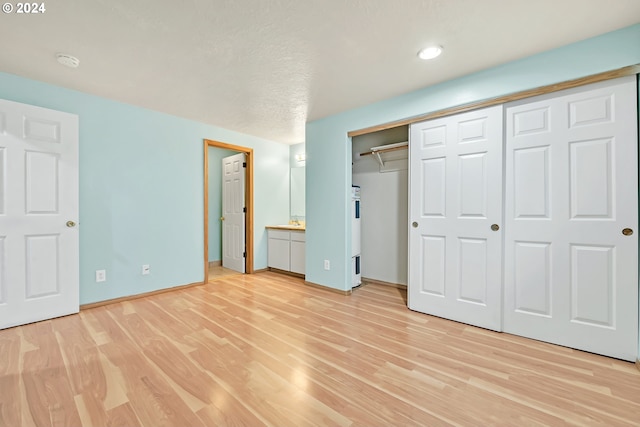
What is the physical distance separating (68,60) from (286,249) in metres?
3.26

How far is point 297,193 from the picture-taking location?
4984mm

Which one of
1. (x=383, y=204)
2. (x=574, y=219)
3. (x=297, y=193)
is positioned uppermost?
(x=297, y=193)

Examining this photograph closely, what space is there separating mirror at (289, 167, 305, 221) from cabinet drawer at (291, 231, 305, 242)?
73 centimetres

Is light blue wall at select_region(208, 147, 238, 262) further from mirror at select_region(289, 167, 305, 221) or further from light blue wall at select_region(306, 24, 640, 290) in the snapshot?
light blue wall at select_region(306, 24, 640, 290)

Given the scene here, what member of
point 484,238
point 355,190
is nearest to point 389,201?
point 355,190

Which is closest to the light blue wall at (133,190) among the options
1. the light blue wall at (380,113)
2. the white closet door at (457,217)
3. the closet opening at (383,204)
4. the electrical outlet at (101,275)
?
the electrical outlet at (101,275)

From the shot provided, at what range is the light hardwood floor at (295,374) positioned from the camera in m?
1.37

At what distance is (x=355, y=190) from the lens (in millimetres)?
3611

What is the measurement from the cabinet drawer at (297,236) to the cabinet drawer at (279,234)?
0.45ft

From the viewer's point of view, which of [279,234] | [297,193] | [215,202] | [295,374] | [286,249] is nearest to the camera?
[295,374]

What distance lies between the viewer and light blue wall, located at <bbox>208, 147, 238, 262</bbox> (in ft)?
16.9

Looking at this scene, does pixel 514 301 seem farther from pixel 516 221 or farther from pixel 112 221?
pixel 112 221

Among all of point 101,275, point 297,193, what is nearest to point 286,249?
point 297,193

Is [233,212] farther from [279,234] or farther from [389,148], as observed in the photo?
[389,148]
